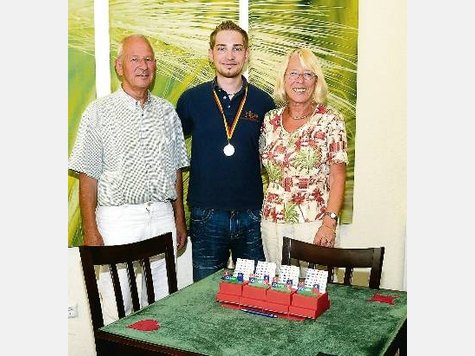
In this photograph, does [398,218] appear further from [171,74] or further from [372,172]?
[171,74]

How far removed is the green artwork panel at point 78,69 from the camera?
2.86 m

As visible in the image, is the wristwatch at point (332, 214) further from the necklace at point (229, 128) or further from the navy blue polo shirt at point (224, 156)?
the necklace at point (229, 128)

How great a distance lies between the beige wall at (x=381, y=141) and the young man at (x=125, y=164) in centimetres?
93

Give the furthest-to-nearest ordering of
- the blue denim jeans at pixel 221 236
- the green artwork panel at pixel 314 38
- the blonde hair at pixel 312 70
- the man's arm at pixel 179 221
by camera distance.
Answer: the green artwork panel at pixel 314 38 → the man's arm at pixel 179 221 → the blue denim jeans at pixel 221 236 → the blonde hair at pixel 312 70

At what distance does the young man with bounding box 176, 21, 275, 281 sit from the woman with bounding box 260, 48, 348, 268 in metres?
0.14

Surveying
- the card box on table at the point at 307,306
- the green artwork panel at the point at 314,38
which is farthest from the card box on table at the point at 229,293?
the green artwork panel at the point at 314,38

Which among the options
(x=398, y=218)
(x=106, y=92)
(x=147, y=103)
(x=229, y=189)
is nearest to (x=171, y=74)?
(x=106, y=92)

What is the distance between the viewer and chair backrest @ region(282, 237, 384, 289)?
2.07 meters

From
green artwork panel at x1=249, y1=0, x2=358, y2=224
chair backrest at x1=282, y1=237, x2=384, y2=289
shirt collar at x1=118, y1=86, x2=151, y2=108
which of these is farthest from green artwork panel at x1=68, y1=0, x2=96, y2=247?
chair backrest at x1=282, y1=237, x2=384, y2=289

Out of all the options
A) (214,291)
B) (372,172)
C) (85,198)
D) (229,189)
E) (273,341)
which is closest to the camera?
(273,341)

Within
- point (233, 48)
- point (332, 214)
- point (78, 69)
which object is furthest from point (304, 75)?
point (78, 69)

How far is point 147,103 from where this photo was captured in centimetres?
260

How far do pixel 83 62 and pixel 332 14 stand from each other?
1.65 metres

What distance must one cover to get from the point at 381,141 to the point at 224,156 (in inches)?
57.0
